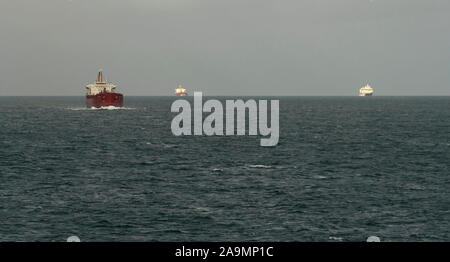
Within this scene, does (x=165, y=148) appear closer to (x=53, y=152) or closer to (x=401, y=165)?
(x=53, y=152)

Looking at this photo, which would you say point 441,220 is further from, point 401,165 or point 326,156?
point 326,156

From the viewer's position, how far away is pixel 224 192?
53375 millimetres

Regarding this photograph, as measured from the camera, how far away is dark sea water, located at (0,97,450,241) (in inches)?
1544

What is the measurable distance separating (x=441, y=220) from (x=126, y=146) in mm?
67393

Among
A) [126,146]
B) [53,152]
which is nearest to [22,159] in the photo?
[53,152]

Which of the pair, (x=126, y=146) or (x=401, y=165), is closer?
(x=401, y=165)

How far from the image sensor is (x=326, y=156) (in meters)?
84.2

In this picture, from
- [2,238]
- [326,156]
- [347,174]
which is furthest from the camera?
[326,156]

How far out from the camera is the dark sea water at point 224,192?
1544 inches

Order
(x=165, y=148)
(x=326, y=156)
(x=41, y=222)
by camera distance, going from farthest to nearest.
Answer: (x=165, y=148), (x=326, y=156), (x=41, y=222)
